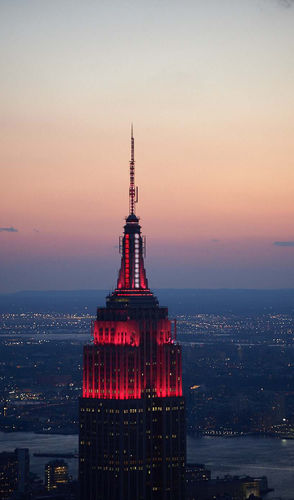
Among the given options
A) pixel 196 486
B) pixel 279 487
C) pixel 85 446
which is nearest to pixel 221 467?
pixel 279 487

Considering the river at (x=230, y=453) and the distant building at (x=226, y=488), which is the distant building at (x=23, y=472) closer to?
the river at (x=230, y=453)

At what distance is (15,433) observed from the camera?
19238 cm

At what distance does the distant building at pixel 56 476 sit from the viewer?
130m

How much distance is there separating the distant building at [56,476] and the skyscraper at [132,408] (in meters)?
32.4

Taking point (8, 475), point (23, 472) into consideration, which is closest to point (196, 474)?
point (23, 472)

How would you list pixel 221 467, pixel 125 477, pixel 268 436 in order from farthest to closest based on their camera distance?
pixel 268 436
pixel 221 467
pixel 125 477

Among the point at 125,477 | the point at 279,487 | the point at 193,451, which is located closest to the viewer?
the point at 125,477

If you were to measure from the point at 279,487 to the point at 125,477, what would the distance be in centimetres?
4703

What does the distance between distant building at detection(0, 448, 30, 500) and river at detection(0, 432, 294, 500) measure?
19.2 ft

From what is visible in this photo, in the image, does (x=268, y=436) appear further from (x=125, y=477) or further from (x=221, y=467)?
(x=125, y=477)

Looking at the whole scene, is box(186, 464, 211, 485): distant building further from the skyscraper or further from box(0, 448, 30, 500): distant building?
the skyscraper

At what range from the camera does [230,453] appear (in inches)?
6609

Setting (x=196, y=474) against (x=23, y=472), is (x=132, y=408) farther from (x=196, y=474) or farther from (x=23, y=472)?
(x=23, y=472)

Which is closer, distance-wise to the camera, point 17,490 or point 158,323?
point 158,323
